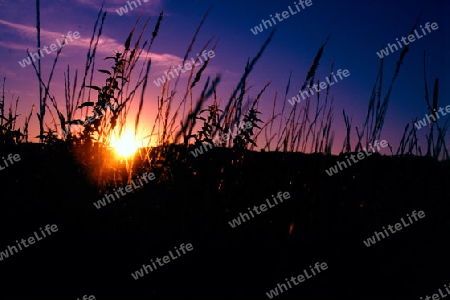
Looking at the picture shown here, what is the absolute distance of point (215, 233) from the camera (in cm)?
199

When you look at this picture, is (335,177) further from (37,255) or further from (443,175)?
(37,255)

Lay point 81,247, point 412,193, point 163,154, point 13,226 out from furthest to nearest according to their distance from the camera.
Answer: point 412,193, point 163,154, point 13,226, point 81,247

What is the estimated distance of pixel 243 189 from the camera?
243 centimetres

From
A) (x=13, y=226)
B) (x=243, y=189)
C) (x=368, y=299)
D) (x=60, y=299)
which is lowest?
(x=368, y=299)

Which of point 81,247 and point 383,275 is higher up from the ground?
point 81,247

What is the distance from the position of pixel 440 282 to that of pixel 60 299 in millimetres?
1678

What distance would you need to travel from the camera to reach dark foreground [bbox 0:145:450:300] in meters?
1.65

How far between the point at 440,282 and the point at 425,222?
62 cm

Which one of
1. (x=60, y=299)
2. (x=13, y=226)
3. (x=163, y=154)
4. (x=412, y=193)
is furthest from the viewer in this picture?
(x=412, y=193)

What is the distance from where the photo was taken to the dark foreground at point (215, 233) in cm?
165

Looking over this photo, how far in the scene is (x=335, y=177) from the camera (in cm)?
276

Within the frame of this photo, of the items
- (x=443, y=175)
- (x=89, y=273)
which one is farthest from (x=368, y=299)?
(x=443, y=175)

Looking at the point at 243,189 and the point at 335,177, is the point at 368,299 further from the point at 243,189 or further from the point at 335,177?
the point at 335,177

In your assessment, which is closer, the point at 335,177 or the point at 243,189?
the point at 243,189
